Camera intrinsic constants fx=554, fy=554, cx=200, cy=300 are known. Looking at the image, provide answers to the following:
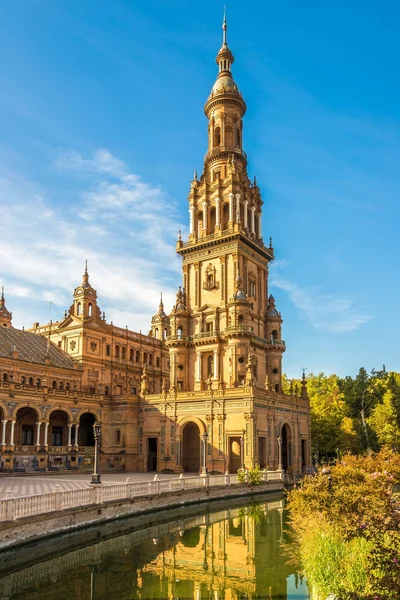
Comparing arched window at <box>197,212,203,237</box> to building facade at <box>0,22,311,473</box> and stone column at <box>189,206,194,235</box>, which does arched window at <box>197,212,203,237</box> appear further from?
stone column at <box>189,206,194,235</box>

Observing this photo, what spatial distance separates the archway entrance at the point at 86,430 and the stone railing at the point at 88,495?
21.5 m

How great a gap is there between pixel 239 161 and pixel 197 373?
23577 mm

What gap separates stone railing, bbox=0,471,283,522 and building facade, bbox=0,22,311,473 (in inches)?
446

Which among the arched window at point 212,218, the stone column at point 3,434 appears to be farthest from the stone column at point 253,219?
the stone column at point 3,434

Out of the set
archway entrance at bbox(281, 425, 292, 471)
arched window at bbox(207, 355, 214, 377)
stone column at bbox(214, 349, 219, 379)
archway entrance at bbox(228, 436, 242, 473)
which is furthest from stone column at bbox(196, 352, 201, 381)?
archway entrance at bbox(281, 425, 292, 471)

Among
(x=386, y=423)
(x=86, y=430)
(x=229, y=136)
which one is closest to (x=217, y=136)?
(x=229, y=136)

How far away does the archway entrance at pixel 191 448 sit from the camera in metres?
50.1

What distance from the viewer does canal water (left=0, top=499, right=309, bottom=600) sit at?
14.6m

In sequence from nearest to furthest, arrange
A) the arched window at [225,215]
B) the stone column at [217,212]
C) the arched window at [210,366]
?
the arched window at [210,366] → the stone column at [217,212] → the arched window at [225,215]

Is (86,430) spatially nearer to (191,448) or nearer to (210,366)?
(191,448)

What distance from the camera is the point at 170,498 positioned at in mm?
28953

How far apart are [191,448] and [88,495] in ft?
94.7

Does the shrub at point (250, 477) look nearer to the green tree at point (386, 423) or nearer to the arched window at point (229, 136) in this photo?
the green tree at point (386, 423)

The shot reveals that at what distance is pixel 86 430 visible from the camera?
53750mm
